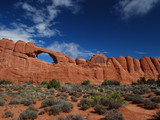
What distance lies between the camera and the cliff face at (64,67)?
3338cm

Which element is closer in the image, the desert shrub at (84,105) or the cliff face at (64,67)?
the desert shrub at (84,105)

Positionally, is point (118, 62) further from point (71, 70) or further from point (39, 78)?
point (39, 78)

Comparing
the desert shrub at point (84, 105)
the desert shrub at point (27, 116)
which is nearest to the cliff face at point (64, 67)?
the desert shrub at point (84, 105)

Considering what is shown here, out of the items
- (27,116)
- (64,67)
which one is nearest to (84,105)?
(27,116)

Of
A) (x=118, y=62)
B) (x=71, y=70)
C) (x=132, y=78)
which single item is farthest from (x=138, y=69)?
(x=71, y=70)

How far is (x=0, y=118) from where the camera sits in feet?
20.7

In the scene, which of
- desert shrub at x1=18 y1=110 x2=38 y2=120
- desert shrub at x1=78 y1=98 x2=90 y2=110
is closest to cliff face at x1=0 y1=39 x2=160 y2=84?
desert shrub at x1=78 y1=98 x2=90 y2=110

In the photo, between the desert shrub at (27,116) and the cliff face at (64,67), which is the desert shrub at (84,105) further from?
the cliff face at (64,67)

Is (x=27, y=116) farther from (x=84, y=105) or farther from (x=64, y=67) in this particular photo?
(x=64, y=67)

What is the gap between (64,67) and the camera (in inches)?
1503

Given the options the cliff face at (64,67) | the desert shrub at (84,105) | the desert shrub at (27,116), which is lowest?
the desert shrub at (27,116)

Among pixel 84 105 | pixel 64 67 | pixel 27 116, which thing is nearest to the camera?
pixel 27 116

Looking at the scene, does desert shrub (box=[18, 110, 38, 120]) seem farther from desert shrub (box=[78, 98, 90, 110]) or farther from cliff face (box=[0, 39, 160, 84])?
cliff face (box=[0, 39, 160, 84])

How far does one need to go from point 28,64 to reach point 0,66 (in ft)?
25.5
